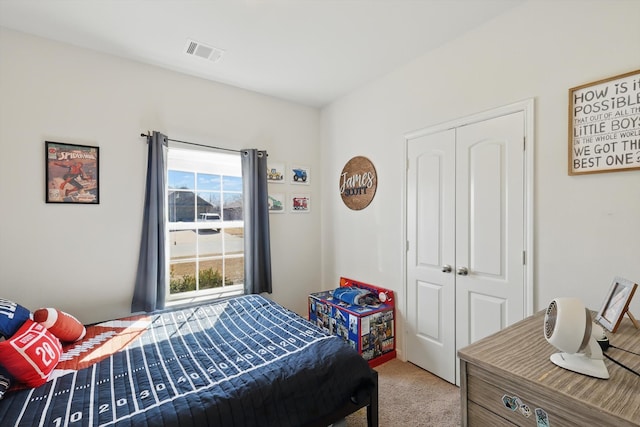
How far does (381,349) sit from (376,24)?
2682mm

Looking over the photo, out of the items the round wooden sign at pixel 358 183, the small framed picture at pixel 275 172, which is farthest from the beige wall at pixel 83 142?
the round wooden sign at pixel 358 183

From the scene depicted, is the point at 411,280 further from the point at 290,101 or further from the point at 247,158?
the point at 290,101

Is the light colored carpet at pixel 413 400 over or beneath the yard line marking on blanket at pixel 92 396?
beneath

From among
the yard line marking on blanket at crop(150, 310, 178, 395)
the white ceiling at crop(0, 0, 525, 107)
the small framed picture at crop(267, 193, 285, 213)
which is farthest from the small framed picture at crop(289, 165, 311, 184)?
the yard line marking on blanket at crop(150, 310, 178, 395)

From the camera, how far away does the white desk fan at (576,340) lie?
961mm

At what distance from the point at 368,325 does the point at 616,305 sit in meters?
1.68

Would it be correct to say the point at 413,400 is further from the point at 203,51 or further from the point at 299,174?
the point at 203,51

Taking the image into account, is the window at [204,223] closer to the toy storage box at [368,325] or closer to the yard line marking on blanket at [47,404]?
the toy storage box at [368,325]

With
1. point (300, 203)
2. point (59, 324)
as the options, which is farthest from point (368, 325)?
point (59, 324)

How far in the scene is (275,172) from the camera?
11.0 feet

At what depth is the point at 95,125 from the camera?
2.38m

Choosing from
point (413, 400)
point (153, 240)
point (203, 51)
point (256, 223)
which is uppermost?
point (203, 51)

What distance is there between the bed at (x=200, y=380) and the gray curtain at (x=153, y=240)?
365 mm

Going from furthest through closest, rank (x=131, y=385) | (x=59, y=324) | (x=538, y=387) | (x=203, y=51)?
(x=203, y=51) → (x=59, y=324) → (x=131, y=385) → (x=538, y=387)
